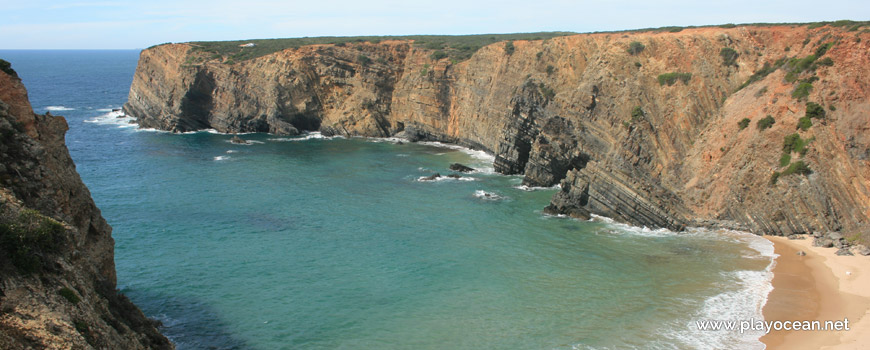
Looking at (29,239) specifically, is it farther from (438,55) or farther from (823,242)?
(438,55)

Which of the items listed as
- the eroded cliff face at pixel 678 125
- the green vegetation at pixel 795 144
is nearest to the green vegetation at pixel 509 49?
the eroded cliff face at pixel 678 125

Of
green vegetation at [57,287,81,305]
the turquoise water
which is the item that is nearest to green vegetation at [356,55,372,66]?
the turquoise water

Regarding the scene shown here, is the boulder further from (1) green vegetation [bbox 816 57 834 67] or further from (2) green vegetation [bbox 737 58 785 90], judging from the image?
(2) green vegetation [bbox 737 58 785 90]

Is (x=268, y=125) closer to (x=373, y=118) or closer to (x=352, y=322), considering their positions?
(x=373, y=118)

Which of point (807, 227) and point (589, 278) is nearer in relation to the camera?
point (589, 278)

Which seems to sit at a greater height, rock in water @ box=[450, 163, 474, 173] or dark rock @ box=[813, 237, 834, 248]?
dark rock @ box=[813, 237, 834, 248]

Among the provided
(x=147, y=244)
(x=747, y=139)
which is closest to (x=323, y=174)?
(x=147, y=244)

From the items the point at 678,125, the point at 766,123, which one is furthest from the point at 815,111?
the point at 678,125
